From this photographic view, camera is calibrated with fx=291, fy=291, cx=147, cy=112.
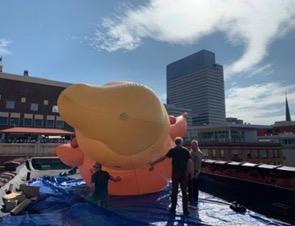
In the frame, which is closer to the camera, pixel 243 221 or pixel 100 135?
pixel 243 221

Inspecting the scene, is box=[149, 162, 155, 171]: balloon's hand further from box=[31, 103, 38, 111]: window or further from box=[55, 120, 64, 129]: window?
box=[55, 120, 64, 129]: window

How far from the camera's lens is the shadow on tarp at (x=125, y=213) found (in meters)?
5.07

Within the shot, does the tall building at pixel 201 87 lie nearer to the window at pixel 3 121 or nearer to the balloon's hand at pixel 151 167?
the window at pixel 3 121

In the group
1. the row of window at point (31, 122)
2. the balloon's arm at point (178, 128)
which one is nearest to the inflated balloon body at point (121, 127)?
the balloon's arm at point (178, 128)

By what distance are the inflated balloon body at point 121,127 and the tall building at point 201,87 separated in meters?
147

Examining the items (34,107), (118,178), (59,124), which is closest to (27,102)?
(34,107)

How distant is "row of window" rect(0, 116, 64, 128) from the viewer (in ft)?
134

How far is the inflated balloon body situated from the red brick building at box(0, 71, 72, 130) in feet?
115

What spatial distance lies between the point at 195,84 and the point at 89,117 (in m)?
162

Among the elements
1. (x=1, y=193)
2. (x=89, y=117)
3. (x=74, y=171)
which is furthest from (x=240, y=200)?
(x=74, y=171)

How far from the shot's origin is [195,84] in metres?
164

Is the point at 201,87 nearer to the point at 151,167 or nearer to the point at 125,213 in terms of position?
the point at 151,167

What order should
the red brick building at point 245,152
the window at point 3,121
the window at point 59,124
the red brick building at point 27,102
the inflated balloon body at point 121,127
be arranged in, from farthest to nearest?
the red brick building at point 245,152 < the window at point 59,124 < the red brick building at point 27,102 < the window at point 3,121 < the inflated balloon body at point 121,127

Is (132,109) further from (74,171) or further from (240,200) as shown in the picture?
(74,171)
